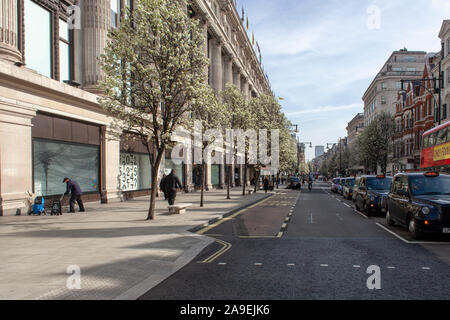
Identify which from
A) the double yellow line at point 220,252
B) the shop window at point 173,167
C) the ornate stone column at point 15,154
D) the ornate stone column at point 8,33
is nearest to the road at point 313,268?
the double yellow line at point 220,252

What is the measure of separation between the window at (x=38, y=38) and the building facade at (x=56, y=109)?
4 centimetres

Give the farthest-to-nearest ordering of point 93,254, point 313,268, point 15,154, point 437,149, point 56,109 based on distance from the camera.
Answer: point 437,149 → point 56,109 → point 15,154 → point 93,254 → point 313,268

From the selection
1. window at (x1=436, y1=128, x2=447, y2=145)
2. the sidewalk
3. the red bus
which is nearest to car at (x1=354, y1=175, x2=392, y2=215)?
the red bus

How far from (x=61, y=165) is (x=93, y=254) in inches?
435

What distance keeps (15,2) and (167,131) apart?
888 centimetres

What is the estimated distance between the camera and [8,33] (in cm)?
1367

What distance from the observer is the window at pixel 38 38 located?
49.6ft

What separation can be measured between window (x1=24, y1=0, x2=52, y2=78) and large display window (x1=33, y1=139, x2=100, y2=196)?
11.5 feet

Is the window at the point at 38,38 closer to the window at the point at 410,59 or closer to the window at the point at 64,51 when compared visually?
the window at the point at 64,51

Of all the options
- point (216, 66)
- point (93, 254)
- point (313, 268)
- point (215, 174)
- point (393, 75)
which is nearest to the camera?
point (313, 268)

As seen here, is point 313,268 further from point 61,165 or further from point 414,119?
point 414,119

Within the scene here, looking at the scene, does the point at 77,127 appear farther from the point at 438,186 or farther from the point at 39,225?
the point at 438,186

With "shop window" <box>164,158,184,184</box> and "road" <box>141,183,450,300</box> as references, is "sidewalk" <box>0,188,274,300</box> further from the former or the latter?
"shop window" <box>164,158,184,184</box>

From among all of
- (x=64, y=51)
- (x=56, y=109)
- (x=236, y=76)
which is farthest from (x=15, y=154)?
(x=236, y=76)
